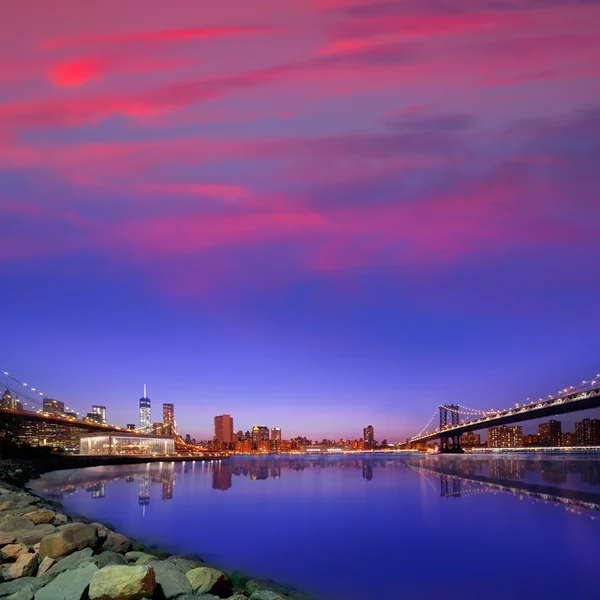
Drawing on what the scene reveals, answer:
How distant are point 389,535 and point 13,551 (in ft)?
37.6

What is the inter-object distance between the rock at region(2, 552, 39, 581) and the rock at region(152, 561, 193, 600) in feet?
7.96

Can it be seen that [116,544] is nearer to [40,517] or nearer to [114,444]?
[40,517]

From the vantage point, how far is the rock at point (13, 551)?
10.8 m

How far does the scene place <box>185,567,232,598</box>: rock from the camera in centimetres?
933

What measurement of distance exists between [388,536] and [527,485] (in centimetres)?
2053

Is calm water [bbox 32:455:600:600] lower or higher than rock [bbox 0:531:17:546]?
lower

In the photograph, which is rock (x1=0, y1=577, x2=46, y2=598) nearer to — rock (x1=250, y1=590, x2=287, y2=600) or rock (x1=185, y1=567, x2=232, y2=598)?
rock (x1=185, y1=567, x2=232, y2=598)

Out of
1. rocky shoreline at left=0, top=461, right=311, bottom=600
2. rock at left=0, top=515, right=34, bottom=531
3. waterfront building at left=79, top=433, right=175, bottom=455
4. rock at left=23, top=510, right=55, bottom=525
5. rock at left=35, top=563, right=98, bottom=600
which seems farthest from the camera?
waterfront building at left=79, top=433, right=175, bottom=455

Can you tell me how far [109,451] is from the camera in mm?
110125

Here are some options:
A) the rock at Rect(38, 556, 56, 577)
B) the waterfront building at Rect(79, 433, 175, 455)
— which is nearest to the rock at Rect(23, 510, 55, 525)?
the rock at Rect(38, 556, 56, 577)

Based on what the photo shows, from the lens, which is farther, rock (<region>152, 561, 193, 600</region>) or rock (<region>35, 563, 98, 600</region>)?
rock (<region>152, 561, 193, 600</region>)

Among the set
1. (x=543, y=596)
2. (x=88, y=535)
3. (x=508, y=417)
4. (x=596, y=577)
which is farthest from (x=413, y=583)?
(x=508, y=417)

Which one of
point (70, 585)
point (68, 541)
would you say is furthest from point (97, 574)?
point (68, 541)

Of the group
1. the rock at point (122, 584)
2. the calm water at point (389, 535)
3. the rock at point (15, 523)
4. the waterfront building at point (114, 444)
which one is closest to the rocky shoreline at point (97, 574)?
the rock at point (122, 584)
